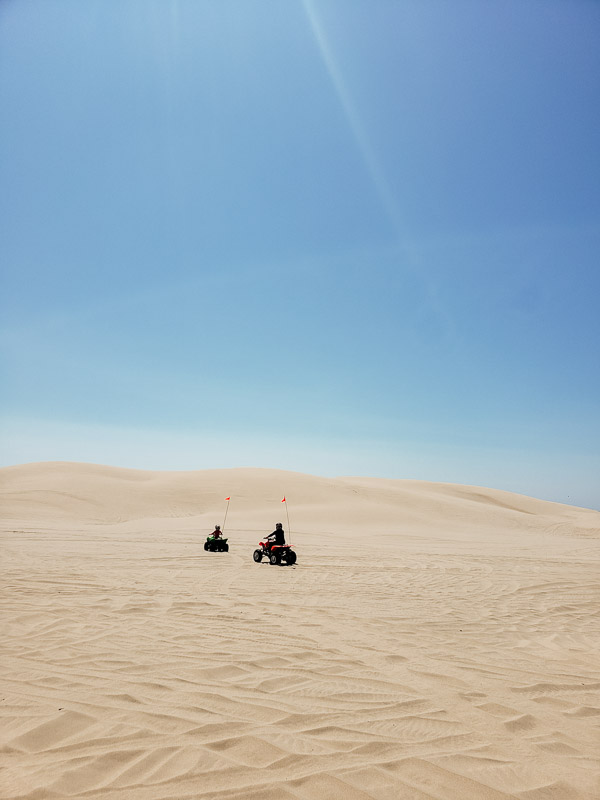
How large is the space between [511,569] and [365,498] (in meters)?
29.6

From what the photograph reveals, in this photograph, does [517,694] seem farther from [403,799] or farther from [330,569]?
[330,569]

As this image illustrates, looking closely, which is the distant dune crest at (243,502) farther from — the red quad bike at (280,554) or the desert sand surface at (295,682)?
the desert sand surface at (295,682)

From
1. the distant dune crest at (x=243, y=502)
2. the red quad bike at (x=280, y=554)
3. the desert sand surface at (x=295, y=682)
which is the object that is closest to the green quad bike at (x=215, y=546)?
the red quad bike at (x=280, y=554)

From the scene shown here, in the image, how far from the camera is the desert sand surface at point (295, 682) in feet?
11.1

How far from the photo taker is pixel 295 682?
507 centimetres

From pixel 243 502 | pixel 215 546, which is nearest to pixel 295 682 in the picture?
pixel 215 546

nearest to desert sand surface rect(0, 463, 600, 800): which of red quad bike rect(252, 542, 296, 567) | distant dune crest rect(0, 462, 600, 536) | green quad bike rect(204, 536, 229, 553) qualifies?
red quad bike rect(252, 542, 296, 567)

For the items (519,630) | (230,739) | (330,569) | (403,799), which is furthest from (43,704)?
(330,569)

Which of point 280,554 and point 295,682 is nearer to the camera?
point 295,682

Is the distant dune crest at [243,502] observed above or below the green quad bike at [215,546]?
above

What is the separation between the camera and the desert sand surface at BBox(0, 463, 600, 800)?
3396 millimetres

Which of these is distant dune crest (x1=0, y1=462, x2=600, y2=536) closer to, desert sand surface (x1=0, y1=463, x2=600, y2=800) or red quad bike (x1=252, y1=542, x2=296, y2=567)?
red quad bike (x1=252, y1=542, x2=296, y2=567)

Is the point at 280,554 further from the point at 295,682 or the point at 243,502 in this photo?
the point at 243,502

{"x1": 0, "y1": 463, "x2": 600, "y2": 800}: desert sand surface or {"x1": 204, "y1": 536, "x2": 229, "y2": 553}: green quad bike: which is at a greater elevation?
{"x1": 204, "y1": 536, "x2": 229, "y2": 553}: green quad bike
